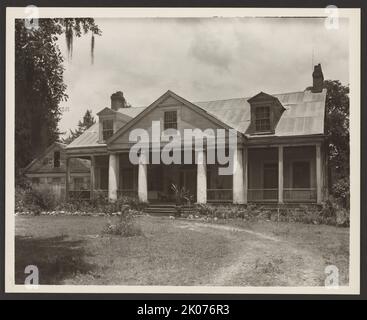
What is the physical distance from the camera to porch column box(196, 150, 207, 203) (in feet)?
36.6

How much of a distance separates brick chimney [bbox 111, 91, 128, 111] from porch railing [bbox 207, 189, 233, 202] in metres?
3.31

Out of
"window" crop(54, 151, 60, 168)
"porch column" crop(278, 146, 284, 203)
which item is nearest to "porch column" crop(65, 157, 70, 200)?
"window" crop(54, 151, 60, 168)

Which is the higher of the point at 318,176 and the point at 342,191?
the point at 318,176

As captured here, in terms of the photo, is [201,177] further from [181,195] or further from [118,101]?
[118,101]

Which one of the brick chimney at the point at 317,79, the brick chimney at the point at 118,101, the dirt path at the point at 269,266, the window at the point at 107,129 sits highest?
the brick chimney at the point at 317,79

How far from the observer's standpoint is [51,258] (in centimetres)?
964


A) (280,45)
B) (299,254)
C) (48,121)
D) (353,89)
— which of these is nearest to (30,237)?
(48,121)

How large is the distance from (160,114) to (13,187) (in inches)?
184

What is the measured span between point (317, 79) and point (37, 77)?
684cm

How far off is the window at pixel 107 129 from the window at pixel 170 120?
5.37 ft

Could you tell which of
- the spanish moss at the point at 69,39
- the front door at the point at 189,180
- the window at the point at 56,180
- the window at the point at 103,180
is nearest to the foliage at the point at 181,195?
the front door at the point at 189,180

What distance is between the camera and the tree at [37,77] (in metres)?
9.74

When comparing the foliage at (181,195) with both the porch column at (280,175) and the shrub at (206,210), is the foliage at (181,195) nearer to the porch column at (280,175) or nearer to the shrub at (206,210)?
the shrub at (206,210)

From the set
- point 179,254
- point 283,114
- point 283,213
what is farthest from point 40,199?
point 283,114
